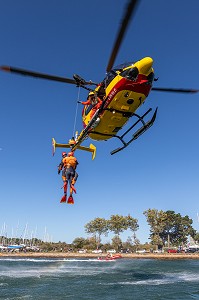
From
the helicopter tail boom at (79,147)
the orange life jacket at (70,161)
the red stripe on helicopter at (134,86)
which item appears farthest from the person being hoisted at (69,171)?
the red stripe on helicopter at (134,86)

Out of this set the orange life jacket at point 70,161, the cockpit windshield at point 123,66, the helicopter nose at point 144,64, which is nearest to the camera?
the helicopter nose at point 144,64

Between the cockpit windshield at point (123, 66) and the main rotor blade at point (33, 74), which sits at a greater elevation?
the cockpit windshield at point (123, 66)

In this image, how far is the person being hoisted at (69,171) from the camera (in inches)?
667

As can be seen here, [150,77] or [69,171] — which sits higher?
[150,77]

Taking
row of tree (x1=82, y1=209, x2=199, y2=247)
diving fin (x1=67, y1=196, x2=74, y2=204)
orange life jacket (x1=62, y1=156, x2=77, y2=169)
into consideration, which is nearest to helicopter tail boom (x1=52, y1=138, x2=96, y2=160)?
orange life jacket (x1=62, y1=156, x2=77, y2=169)

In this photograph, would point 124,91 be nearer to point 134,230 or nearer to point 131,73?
point 131,73

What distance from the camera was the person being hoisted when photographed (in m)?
17.0

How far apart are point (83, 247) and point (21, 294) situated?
9270cm

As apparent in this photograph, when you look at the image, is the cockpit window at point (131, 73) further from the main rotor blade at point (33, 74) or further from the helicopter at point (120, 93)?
the main rotor blade at point (33, 74)

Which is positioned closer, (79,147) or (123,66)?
(123,66)

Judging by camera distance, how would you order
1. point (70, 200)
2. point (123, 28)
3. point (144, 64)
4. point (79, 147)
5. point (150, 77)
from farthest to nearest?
point (79, 147) → point (70, 200) → point (150, 77) → point (144, 64) → point (123, 28)

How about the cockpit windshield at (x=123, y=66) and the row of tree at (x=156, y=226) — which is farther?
the row of tree at (x=156, y=226)

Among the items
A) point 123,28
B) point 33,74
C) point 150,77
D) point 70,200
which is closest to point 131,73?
point 150,77

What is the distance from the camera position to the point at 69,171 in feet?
56.8
